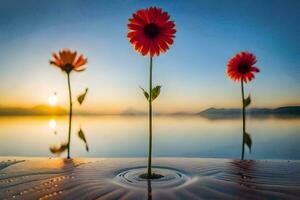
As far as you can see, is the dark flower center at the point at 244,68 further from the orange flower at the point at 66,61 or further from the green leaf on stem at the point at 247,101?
the orange flower at the point at 66,61

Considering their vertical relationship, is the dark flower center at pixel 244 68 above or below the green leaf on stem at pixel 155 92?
above

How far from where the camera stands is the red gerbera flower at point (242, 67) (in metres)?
4.83

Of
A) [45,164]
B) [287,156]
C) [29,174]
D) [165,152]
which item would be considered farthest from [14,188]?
[287,156]

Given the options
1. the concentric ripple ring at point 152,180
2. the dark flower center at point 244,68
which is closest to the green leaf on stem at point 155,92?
the concentric ripple ring at point 152,180

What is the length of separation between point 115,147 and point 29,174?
5.14 m

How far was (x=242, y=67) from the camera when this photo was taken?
15.9 ft

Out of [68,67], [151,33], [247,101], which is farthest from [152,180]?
[68,67]

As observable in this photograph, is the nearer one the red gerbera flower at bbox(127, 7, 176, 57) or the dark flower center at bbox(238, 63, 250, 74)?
the red gerbera flower at bbox(127, 7, 176, 57)

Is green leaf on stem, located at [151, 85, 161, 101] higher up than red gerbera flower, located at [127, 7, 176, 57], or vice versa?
red gerbera flower, located at [127, 7, 176, 57]

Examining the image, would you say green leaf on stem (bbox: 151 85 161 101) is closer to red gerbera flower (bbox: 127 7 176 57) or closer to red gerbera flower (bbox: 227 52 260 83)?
red gerbera flower (bbox: 127 7 176 57)

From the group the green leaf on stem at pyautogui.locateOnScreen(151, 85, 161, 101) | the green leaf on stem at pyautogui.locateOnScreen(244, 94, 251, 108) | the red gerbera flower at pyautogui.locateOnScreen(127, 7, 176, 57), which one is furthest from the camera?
the green leaf on stem at pyautogui.locateOnScreen(244, 94, 251, 108)

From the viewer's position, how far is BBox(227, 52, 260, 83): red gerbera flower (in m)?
4.83

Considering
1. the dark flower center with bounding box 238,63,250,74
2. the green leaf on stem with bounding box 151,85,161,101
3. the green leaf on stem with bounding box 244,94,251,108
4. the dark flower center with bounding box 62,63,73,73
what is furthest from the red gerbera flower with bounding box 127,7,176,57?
the dark flower center with bounding box 238,63,250,74

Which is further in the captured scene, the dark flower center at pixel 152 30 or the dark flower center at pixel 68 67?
the dark flower center at pixel 68 67
